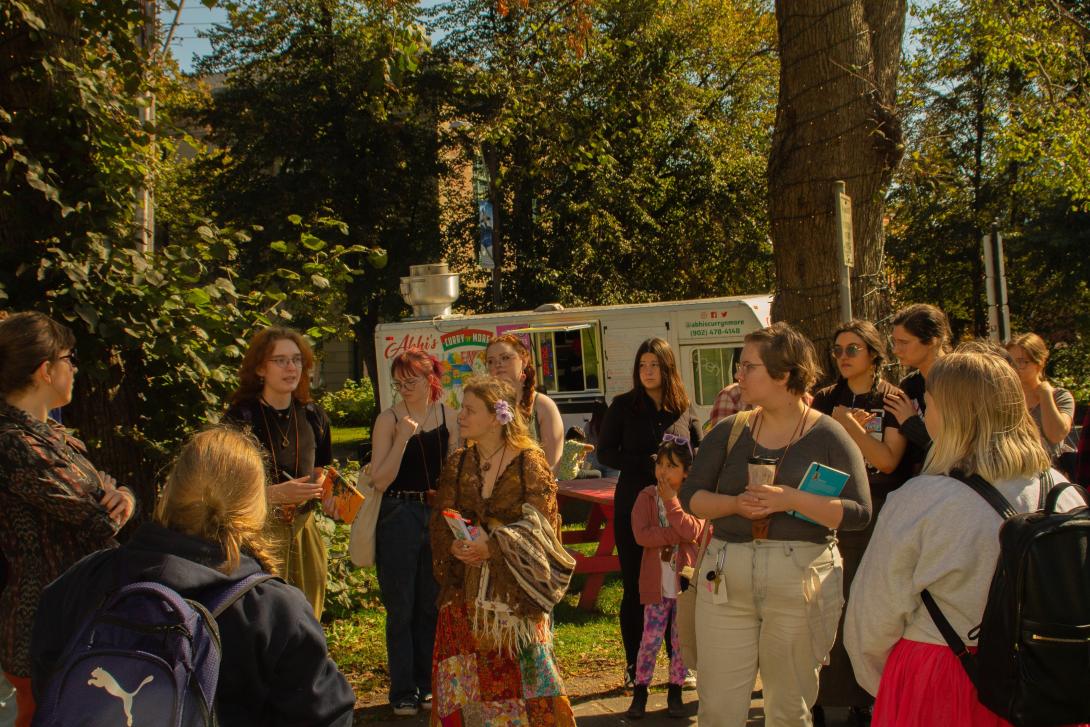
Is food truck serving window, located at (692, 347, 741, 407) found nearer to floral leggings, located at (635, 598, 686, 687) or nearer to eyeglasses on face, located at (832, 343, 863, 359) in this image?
floral leggings, located at (635, 598, 686, 687)

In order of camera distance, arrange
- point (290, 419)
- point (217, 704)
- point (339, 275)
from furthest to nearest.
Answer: point (339, 275), point (290, 419), point (217, 704)

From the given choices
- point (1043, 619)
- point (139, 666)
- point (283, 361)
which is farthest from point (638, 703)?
point (139, 666)

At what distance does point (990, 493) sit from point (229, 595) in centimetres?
194

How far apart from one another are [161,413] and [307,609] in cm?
395

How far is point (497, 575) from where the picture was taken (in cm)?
428

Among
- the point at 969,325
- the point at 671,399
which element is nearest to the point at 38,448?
the point at 671,399

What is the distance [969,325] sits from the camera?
26.6m

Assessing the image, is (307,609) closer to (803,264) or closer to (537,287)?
(803,264)

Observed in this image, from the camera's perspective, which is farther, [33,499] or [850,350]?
[850,350]

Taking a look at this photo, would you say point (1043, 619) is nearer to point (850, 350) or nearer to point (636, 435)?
point (850, 350)

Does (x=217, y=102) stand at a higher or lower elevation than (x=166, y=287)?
higher

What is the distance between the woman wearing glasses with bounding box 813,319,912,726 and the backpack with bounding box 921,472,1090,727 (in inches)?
77.4

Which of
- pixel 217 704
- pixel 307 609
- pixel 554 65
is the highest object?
pixel 554 65

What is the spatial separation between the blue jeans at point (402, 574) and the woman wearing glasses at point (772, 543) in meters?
1.92
